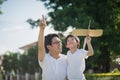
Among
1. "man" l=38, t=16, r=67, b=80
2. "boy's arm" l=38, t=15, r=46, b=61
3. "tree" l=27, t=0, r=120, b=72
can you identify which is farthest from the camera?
"tree" l=27, t=0, r=120, b=72

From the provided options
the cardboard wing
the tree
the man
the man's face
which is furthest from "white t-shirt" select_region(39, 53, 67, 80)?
the tree

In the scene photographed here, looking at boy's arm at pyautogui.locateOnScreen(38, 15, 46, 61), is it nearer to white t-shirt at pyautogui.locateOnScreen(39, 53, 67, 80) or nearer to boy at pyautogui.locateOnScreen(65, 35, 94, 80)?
white t-shirt at pyautogui.locateOnScreen(39, 53, 67, 80)

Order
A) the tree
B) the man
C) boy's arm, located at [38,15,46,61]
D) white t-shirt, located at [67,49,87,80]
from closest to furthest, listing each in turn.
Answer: boy's arm, located at [38,15,46,61] → the man → white t-shirt, located at [67,49,87,80] → the tree

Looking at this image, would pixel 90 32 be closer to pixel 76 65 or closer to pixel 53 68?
pixel 76 65

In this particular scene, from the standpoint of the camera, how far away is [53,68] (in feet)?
16.1

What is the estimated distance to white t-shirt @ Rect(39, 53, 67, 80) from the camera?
4867 mm

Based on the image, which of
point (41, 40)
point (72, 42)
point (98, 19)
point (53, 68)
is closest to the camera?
point (41, 40)

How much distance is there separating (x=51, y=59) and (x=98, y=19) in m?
18.9

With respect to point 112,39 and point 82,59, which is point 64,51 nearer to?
point 112,39

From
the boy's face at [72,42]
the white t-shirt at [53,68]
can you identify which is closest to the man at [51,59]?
the white t-shirt at [53,68]

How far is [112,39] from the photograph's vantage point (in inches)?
900

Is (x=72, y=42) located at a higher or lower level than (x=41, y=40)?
lower

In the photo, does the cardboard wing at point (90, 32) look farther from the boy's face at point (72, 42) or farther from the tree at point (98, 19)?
the tree at point (98, 19)

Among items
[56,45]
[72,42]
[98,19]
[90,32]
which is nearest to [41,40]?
[56,45]
